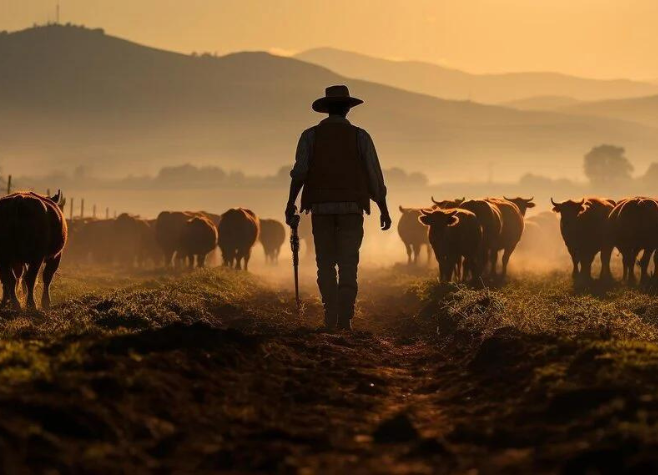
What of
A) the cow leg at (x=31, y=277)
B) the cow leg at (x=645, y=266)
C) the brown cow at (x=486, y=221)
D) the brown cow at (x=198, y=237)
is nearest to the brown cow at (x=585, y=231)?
the cow leg at (x=645, y=266)

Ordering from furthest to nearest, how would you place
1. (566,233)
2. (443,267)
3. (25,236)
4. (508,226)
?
(508,226)
(566,233)
(443,267)
(25,236)

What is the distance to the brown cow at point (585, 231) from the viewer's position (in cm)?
2428

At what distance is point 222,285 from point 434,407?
15308 mm

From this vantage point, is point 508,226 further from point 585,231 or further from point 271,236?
point 271,236

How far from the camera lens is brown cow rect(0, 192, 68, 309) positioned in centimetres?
1605

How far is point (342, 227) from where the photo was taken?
12773 mm

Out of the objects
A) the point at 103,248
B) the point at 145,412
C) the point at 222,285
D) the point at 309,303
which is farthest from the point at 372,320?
the point at 103,248

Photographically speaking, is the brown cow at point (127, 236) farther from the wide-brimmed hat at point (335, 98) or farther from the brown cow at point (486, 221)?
the wide-brimmed hat at point (335, 98)

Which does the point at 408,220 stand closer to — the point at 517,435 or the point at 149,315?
the point at 149,315

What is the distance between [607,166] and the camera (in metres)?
164

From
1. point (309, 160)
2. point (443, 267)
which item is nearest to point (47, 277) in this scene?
point (309, 160)

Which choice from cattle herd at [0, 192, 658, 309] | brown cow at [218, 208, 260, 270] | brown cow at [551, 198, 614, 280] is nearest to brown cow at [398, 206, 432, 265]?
cattle herd at [0, 192, 658, 309]

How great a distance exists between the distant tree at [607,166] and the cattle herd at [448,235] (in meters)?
124

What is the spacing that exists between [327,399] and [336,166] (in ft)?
18.0
